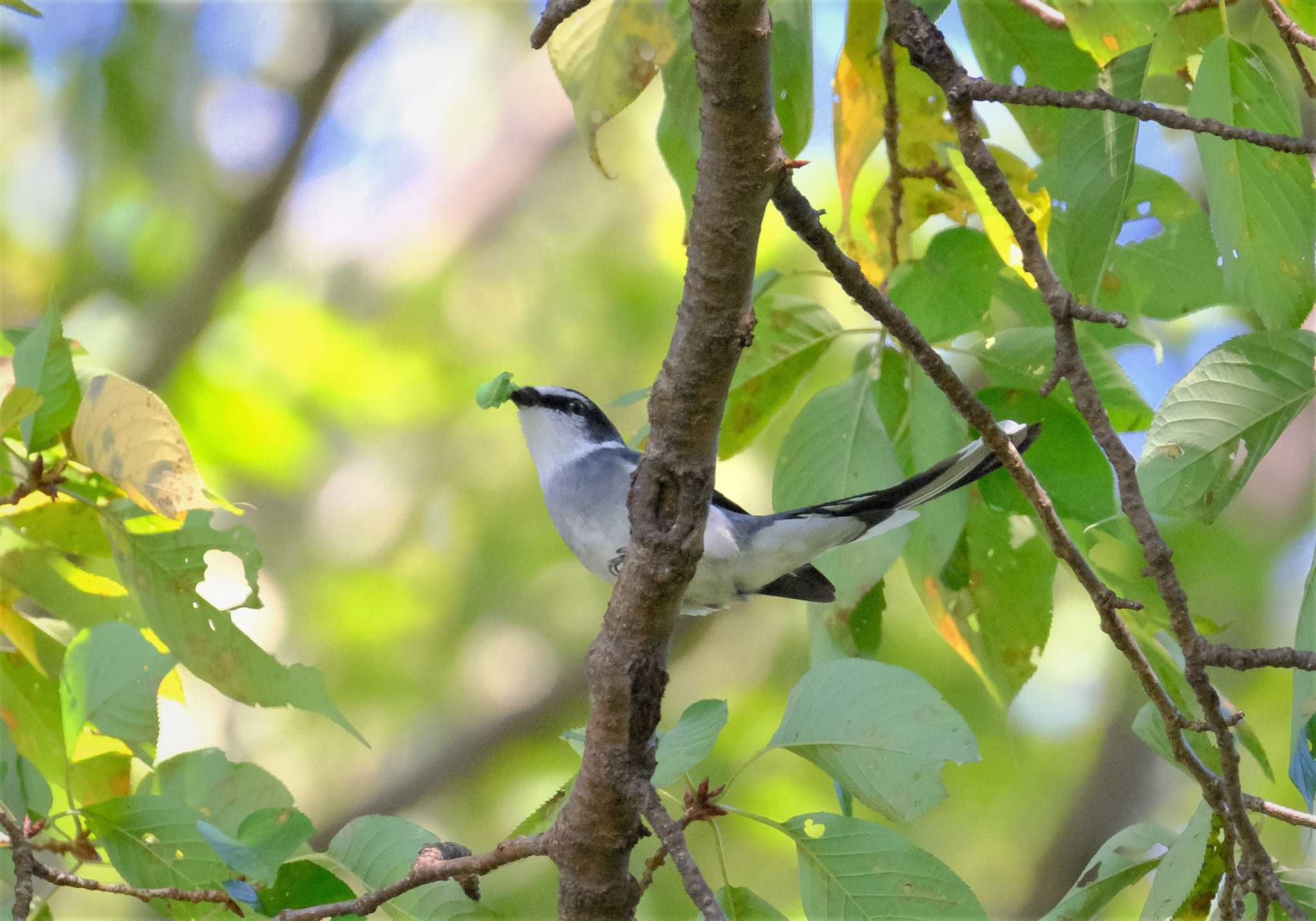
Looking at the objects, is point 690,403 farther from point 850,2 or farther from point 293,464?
point 293,464

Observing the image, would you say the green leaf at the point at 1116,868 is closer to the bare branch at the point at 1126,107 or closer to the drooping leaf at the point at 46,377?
the bare branch at the point at 1126,107

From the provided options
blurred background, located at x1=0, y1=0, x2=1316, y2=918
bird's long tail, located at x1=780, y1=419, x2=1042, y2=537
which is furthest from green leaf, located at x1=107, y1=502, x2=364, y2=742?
blurred background, located at x1=0, y1=0, x2=1316, y2=918

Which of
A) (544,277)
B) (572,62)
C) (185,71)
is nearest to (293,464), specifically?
(544,277)

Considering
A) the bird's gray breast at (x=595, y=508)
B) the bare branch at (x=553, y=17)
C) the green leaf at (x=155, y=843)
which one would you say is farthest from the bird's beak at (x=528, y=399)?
the bare branch at (x=553, y=17)

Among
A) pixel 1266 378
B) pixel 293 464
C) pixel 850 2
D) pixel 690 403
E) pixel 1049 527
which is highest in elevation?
pixel 850 2

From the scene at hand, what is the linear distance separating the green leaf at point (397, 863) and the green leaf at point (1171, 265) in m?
1.55

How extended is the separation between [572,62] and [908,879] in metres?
1.31

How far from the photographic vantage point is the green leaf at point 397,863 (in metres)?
1.78

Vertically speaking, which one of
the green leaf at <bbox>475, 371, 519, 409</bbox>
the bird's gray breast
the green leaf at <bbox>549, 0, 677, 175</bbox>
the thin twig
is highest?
the thin twig

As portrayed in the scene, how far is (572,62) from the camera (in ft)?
6.01

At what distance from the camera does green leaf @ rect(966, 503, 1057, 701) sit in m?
2.05

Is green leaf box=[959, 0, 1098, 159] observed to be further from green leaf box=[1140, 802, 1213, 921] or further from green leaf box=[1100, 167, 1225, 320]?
green leaf box=[1140, 802, 1213, 921]

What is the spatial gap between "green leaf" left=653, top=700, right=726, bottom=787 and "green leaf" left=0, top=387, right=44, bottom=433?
44.4 inches

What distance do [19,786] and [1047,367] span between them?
6.06 feet
